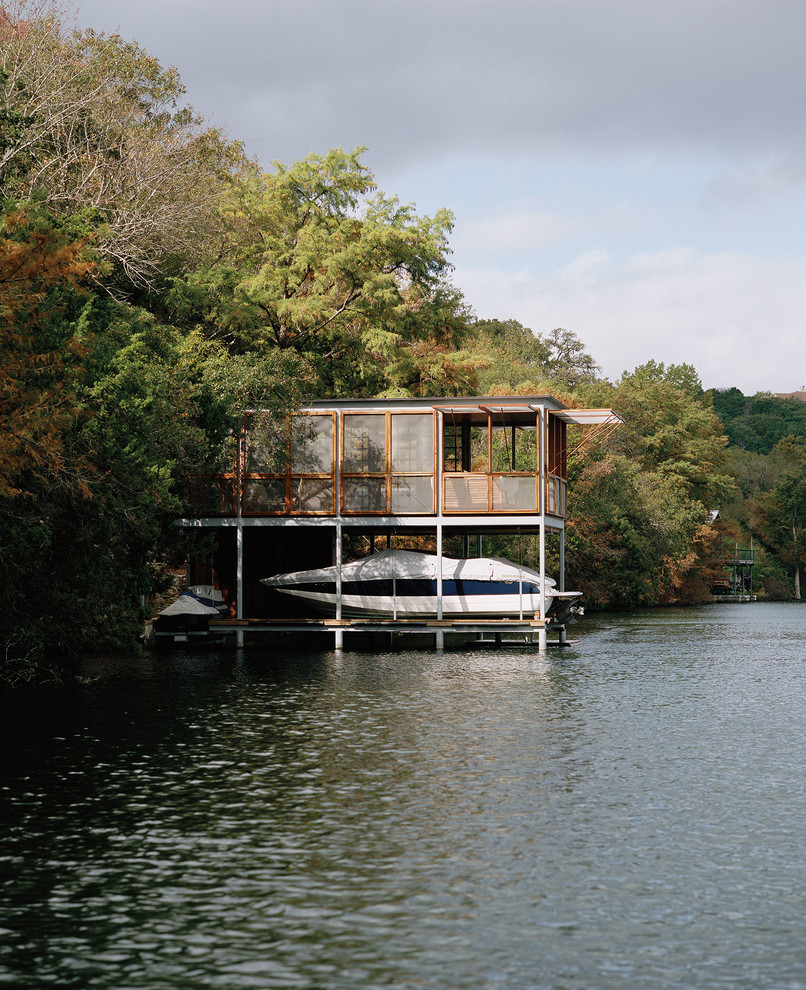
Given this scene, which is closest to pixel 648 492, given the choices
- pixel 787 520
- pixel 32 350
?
pixel 787 520

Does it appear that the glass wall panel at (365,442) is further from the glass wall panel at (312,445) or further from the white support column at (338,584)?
the white support column at (338,584)

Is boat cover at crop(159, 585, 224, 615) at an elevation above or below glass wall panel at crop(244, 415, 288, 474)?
below

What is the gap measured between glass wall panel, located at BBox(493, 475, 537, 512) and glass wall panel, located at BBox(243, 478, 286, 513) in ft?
18.6

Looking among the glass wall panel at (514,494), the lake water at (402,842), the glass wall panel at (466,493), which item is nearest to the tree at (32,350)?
the lake water at (402,842)

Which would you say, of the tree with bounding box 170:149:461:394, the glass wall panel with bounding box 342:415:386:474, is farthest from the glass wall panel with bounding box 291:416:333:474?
the tree with bounding box 170:149:461:394

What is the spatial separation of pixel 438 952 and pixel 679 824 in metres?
4.36

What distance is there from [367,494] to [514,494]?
150 inches

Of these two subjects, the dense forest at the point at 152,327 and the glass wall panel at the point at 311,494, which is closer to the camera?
the dense forest at the point at 152,327

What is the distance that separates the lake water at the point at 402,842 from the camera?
7.77 meters

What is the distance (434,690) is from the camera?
74.8 ft

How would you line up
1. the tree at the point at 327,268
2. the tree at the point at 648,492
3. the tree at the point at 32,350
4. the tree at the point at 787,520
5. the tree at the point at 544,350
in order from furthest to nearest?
the tree at the point at 787,520, the tree at the point at 544,350, the tree at the point at 648,492, the tree at the point at 327,268, the tree at the point at 32,350

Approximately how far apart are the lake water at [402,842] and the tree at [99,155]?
13.8 meters

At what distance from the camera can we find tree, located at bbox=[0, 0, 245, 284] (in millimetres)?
30797

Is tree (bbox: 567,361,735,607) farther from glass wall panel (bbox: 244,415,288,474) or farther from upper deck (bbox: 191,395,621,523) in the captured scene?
glass wall panel (bbox: 244,415,288,474)
